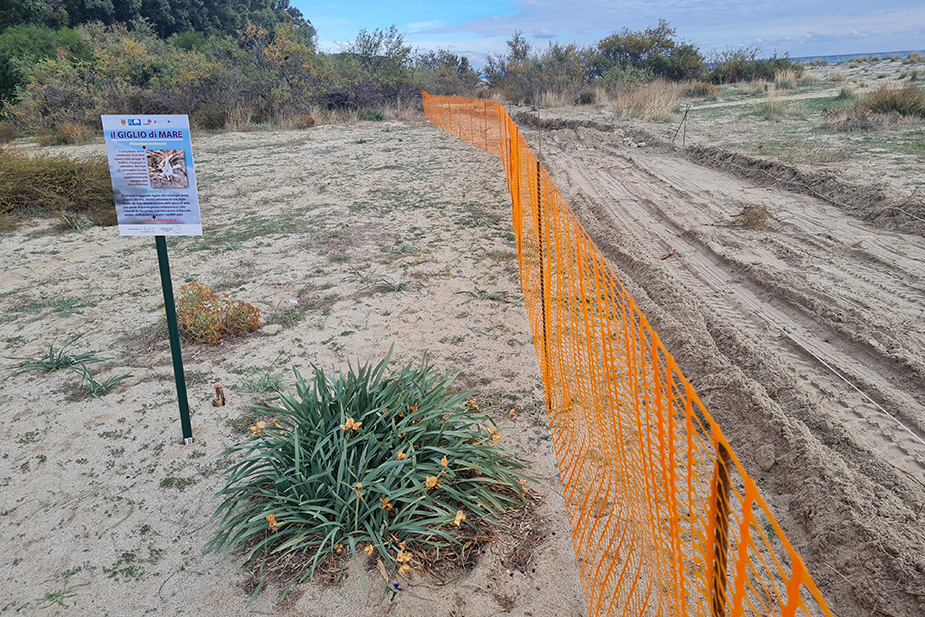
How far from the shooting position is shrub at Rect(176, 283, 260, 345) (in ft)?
17.4

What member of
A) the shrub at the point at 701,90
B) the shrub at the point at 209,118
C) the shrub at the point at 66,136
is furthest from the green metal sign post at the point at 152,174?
the shrub at the point at 701,90

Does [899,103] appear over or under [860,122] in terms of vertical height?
over

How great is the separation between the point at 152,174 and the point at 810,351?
4.84 metres

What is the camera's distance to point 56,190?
10.1 metres

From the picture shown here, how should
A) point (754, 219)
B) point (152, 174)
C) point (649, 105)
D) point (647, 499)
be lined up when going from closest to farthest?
point (647, 499)
point (152, 174)
point (754, 219)
point (649, 105)

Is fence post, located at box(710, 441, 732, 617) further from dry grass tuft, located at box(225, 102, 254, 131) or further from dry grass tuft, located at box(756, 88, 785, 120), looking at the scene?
dry grass tuft, located at box(225, 102, 254, 131)

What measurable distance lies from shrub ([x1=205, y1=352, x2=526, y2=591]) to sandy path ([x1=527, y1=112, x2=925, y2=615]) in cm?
169

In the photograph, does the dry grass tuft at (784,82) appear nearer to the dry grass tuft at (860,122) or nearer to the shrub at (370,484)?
the dry grass tuft at (860,122)

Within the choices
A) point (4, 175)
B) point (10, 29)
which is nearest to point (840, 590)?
point (4, 175)

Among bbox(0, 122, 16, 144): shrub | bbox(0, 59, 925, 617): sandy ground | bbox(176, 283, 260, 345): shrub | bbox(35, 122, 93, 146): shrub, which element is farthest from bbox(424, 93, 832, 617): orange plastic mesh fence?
bbox(0, 122, 16, 144): shrub

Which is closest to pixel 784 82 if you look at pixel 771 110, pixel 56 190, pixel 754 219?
pixel 771 110

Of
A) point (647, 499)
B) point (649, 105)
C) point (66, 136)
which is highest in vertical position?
point (649, 105)

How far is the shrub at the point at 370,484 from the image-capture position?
9.16ft

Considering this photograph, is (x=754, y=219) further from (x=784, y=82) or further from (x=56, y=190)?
(x=784, y=82)
